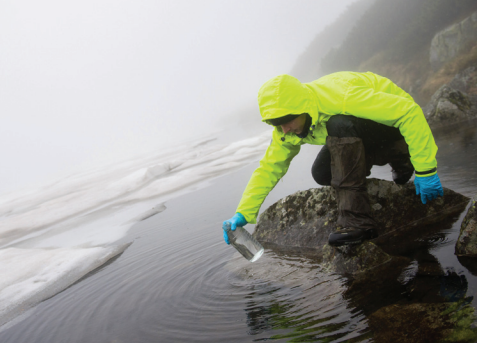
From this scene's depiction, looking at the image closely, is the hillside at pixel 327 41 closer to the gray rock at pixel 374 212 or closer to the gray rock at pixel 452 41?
the gray rock at pixel 452 41

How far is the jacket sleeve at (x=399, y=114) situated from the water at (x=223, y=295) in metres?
0.80

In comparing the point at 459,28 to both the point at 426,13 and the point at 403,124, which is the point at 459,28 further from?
the point at 403,124

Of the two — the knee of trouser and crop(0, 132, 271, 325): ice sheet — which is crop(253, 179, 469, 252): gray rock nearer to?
the knee of trouser

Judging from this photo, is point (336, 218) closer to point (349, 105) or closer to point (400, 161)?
point (400, 161)

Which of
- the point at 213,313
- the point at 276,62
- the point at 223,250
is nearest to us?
the point at 213,313

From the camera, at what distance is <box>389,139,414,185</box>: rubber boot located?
345 centimetres

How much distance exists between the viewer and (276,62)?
156 metres

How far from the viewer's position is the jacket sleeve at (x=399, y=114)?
104 inches

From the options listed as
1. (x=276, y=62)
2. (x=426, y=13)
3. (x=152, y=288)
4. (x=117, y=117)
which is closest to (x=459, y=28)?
(x=426, y=13)

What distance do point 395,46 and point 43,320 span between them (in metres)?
26.6

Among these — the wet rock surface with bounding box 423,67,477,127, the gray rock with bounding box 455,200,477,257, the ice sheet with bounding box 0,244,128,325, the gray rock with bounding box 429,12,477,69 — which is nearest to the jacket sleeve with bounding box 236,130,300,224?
the gray rock with bounding box 455,200,477,257

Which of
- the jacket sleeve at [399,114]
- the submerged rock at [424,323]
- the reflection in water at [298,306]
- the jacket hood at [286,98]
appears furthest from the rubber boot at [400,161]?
the submerged rock at [424,323]

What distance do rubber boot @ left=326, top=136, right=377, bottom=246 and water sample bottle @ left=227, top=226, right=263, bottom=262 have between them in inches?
33.6

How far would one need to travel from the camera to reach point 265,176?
3385mm
